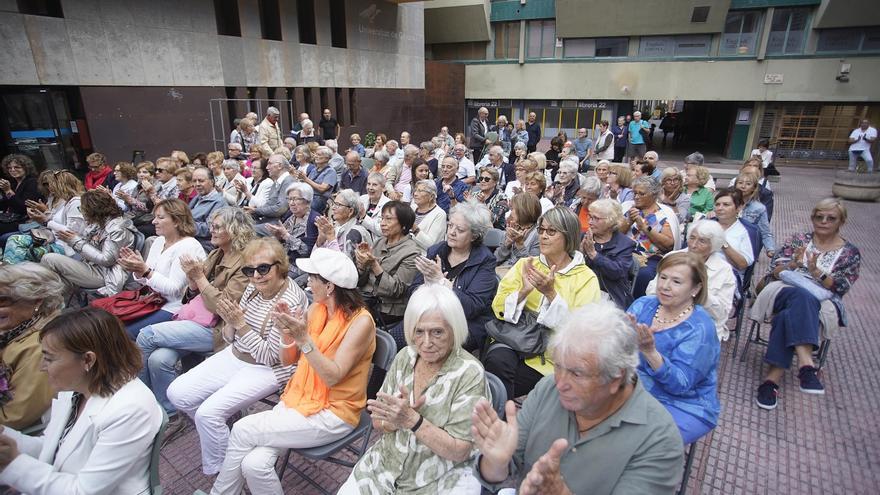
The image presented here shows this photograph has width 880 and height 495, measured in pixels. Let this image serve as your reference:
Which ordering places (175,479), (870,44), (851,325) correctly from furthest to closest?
(870,44), (851,325), (175,479)

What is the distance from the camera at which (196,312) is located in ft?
11.5

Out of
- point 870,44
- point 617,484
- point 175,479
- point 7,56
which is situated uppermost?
point 870,44

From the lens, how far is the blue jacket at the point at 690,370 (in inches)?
94.7

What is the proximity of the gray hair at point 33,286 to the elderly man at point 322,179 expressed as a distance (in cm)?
435

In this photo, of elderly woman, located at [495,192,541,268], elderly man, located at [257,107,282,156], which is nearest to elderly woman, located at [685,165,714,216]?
elderly woman, located at [495,192,541,268]

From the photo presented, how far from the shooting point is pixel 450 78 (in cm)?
2147

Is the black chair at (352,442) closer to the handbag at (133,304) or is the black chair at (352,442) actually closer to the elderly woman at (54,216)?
the handbag at (133,304)

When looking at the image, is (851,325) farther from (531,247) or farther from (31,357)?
(31,357)

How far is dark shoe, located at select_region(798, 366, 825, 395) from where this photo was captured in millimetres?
3803

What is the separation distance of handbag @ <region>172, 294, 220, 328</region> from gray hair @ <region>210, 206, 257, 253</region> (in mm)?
511

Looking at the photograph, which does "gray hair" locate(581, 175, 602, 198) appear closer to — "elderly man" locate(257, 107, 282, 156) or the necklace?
the necklace

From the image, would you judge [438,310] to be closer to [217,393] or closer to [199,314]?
[217,393]

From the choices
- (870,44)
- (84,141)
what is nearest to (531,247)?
(84,141)

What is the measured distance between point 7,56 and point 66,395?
31.1ft
